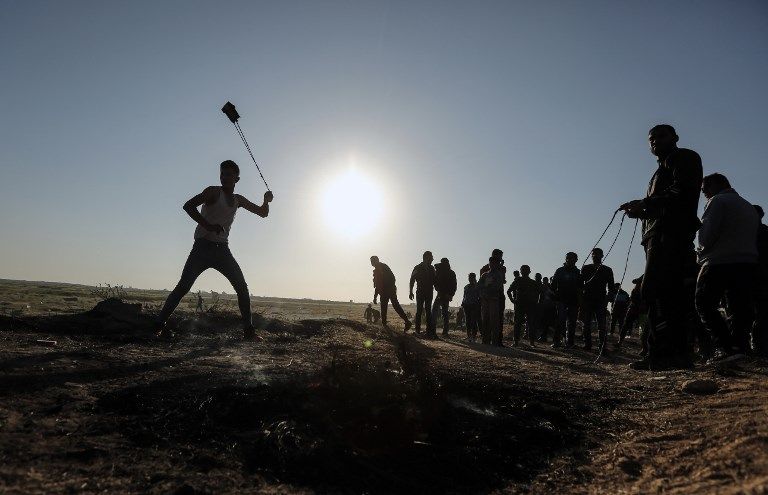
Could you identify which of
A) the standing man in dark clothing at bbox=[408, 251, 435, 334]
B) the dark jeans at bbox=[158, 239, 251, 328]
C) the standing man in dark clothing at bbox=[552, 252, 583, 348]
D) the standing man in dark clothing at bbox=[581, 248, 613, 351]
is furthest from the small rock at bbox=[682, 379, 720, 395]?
the standing man in dark clothing at bbox=[408, 251, 435, 334]

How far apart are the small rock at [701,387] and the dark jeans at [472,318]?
9814 millimetres

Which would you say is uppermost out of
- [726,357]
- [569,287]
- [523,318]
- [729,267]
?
[569,287]

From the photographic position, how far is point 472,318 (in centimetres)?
1374

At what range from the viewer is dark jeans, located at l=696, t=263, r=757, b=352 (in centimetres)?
463

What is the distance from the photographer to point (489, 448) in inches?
107

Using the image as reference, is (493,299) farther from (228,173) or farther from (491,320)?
(228,173)

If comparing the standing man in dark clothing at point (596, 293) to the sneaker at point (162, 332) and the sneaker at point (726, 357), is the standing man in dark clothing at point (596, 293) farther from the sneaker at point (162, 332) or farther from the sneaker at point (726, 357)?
the sneaker at point (162, 332)

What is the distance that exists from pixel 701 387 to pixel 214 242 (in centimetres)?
537

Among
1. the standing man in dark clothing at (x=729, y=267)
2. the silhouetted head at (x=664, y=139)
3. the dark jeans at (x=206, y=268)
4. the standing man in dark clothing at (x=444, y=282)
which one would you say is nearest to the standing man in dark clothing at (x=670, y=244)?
the silhouetted head at (x=664, y=139)

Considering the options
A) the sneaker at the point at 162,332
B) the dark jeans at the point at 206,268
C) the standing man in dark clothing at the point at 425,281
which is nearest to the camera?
the dark jeans at the point at 206,268

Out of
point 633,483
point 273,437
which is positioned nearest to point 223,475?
point 273,437

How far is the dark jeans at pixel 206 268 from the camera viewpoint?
18.3 feet

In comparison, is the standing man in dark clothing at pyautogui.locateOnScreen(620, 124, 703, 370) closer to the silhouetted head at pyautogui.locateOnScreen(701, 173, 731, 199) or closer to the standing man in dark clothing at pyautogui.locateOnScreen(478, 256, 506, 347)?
the silhouetted head at pyautogui.locateOnScreen(701, 173, 731, 199)

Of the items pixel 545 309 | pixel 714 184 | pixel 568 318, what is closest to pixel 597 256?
pixel 568 318
